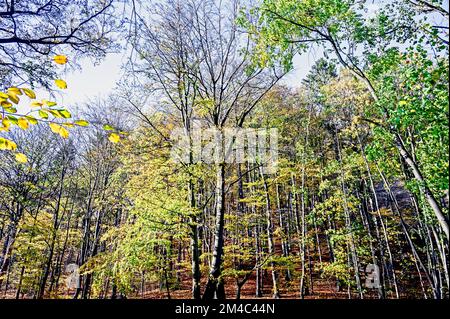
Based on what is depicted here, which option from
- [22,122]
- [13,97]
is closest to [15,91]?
[13,97]

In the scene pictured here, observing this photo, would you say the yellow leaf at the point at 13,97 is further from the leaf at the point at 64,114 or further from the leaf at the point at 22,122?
the leaf at the point at 64,114

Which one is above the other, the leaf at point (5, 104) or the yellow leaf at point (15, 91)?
the yellow leaf at point (15, 91)

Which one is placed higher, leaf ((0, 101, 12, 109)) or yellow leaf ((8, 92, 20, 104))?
yellow leaf ((8, 92, 20, 104))

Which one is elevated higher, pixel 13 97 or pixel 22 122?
pixel 13 97

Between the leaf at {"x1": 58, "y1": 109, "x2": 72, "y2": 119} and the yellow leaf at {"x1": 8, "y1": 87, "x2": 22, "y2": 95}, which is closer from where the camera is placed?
the yellow leaf at {"x1": 8, "y1": 87, "x2": 22, "y2": 95}

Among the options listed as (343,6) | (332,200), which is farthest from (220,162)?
(332,200)

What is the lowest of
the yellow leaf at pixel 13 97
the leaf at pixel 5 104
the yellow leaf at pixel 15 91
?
the leaf at pixel 5 104

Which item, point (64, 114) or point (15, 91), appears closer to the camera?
point (15, 91)

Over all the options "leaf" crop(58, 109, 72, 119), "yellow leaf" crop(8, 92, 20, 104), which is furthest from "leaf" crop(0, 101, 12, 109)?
"leaf" crop(58, 109, 72, 119)

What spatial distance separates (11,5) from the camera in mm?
3605

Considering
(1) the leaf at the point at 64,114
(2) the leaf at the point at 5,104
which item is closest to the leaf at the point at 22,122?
(2) the leaf at the point at 5,104

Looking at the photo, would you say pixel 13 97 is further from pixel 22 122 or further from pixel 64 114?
pixel 64 114

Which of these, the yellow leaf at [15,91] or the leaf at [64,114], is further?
the leaf at [64,114]

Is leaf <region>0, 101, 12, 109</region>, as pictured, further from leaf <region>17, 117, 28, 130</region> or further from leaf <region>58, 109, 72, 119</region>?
leaf <region>58, 109, 72, 119</region>
